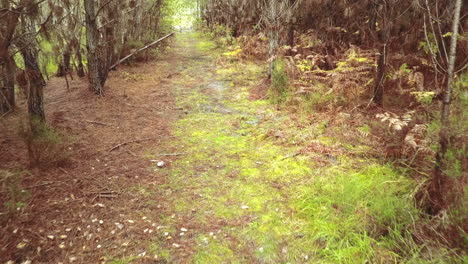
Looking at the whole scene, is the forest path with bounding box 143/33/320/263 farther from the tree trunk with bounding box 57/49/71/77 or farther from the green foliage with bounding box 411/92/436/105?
the tree trunk with bounding box 57/49/71/77

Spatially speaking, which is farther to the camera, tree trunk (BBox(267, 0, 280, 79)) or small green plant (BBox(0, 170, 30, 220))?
tree trunk (BBox(267, 0, 280, 79))

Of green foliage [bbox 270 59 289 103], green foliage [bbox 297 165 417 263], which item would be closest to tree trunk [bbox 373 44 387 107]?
green foliage [bbox 270 59 289 103]

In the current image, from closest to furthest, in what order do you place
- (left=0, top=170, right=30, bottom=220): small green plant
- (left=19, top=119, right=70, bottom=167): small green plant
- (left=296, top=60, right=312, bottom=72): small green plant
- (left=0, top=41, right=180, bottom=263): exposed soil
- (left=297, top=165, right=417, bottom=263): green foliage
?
(left=297, top=165, right=417, bottom=263): green foliage
(left=0, top=41, right=180, bottom=263): exposed soil
(left=0, top=170, right=30, bottom=220): small green plant
(left=19, top=119, right=70, bottom=167): small green plant
(left=296, top=60, right=312, bottom=72): small green plant

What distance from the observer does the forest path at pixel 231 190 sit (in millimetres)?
2773

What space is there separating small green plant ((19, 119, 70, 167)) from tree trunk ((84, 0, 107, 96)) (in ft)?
12.0

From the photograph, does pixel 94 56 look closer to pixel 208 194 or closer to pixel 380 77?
pixel 208 194

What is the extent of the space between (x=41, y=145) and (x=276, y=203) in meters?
3.16

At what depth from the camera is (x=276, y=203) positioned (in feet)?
11.2

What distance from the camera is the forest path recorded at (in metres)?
2.77

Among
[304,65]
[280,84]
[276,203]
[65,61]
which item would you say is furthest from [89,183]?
[65,61]

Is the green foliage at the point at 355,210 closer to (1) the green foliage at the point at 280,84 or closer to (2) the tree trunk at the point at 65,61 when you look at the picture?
(1) the green foliage at the point at 280,84

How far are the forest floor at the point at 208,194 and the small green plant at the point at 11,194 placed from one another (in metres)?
0.10

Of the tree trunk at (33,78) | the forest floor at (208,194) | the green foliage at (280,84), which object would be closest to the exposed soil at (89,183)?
the forest floor at (208,194)

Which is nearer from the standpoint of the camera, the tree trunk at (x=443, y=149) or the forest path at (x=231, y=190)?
the tree trunk at (x=443, y=149)
